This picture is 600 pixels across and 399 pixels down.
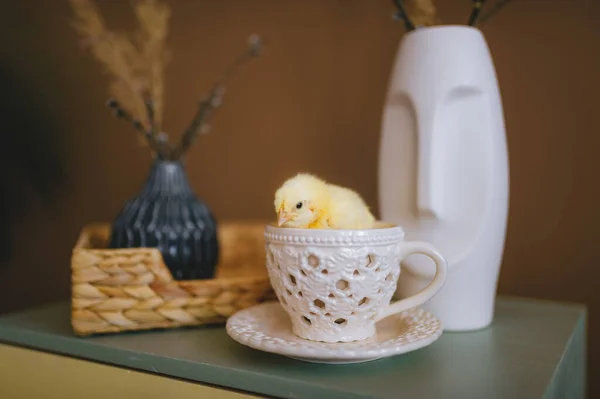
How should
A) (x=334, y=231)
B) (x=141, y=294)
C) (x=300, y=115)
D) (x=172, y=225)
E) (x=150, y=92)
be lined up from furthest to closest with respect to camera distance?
(x=300, y=115) → (x=150, y=92) → (x=172, y=225) → (x=141, y=294) → (x=334, y=231)

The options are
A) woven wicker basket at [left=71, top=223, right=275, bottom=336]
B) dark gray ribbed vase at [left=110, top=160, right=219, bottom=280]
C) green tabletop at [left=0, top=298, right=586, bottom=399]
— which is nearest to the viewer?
green tabletop at [left=0, top=298, right=586, bottom=399]

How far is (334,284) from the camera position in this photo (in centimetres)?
45

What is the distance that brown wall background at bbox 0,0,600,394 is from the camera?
0.76 metres

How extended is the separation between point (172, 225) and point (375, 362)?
13.7 inches

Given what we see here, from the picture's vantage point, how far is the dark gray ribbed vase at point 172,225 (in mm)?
667

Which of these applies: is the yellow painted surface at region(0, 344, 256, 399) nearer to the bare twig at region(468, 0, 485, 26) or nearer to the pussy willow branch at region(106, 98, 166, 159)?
the pussy willow branch at region(106, 98, 166, 159)

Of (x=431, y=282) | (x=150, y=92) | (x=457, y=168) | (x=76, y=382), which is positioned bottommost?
(x=76, y=382)

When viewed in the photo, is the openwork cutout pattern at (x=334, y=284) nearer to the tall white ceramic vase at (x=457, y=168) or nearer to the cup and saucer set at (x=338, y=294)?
the cup and saucer set at (x=338, y=294)

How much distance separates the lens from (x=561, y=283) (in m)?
0.78

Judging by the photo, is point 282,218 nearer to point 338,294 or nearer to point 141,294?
point 338,294

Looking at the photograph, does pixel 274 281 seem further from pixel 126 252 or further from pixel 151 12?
pixel 151 12

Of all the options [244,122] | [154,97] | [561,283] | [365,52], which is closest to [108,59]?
[154,97]

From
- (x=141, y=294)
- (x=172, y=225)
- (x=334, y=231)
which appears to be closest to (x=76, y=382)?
(x=141, y=294)

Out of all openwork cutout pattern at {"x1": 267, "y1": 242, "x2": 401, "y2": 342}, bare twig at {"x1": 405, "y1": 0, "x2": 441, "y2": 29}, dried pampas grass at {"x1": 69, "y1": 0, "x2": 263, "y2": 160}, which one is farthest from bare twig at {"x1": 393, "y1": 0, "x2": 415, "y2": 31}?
openwork cutout pattern at {"x1": 267, "y1": 242, "x2": 401, "y2": 342}
